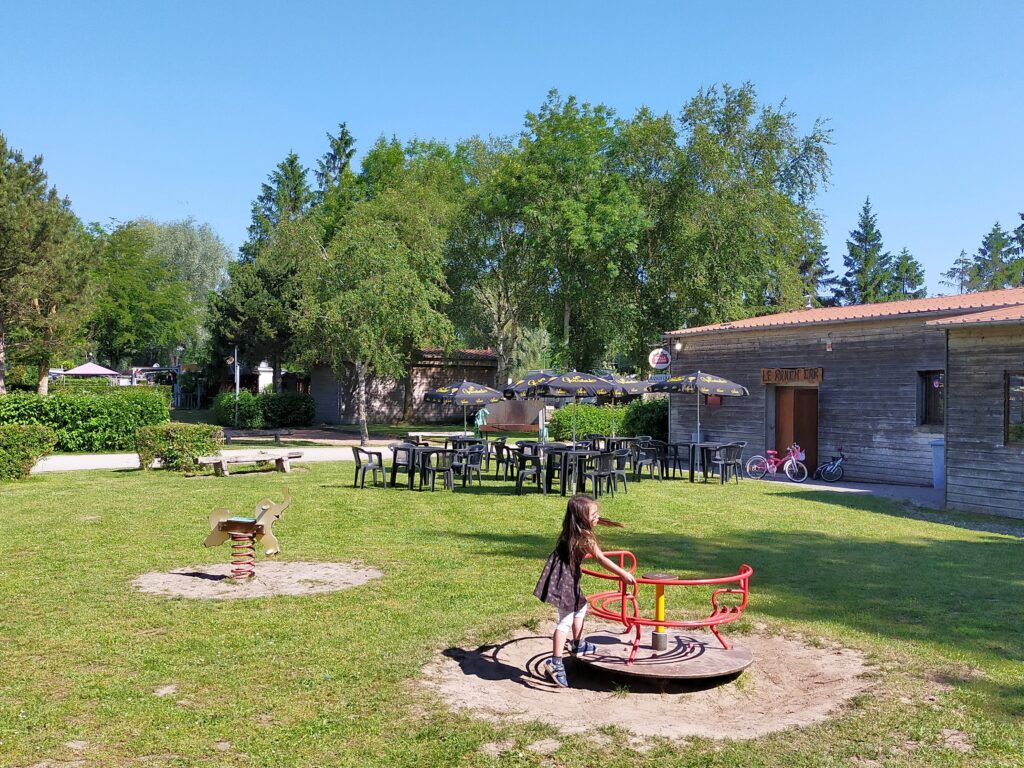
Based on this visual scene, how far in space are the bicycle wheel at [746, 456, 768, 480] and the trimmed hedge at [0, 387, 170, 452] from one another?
50.9 ft

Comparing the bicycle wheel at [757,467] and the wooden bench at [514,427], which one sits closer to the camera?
the bicycle wheel at [757,467]

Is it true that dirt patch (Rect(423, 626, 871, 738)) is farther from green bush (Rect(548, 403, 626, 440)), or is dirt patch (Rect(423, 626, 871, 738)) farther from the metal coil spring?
green bush (Rect(548, 403, 626, 440))

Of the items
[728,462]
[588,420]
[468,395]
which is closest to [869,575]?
[728,462]

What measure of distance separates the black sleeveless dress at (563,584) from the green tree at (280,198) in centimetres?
5628

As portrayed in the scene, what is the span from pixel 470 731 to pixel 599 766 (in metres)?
0.81

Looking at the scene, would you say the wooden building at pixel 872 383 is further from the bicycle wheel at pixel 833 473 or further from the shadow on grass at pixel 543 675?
the shadow on grass at pixel 543 675

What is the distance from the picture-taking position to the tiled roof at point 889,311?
17.5 meters

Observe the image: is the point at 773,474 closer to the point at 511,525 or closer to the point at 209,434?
the point at 511,525

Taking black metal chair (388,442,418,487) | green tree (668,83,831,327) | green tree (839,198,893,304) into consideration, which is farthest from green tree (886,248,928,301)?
black metal chair (388,442,418,487)

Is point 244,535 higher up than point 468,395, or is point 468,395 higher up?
point 468,395

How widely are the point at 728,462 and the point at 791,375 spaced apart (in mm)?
3301

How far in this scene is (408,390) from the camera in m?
41.8

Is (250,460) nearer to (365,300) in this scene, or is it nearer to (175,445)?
(175,445)

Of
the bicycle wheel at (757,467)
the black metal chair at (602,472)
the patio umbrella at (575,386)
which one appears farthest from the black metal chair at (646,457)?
the black metal chair at (602,472)
